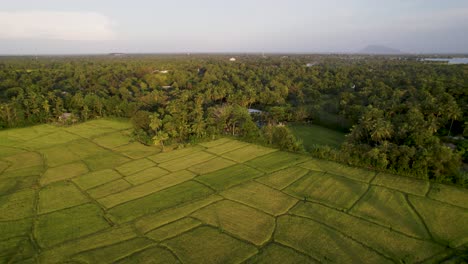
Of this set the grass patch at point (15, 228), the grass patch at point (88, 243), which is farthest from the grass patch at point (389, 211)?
the grass patch at point (15, 228)

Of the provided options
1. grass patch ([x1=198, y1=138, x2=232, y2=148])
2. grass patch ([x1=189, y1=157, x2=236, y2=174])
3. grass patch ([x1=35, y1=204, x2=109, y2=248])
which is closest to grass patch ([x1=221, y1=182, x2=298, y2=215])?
grass patch ([x1=189, y1=157, x2=236, y2=174])

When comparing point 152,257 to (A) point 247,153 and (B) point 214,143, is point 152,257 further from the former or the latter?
(B) point 214,143

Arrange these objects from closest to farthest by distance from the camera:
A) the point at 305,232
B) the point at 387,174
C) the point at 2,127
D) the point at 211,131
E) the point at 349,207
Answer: the point at 305,232
the point at 349,207
the point at 387,174
the point at 211,131
the point at 2,127

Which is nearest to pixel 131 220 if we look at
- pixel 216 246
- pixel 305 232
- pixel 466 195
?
Result: pixel 216 246

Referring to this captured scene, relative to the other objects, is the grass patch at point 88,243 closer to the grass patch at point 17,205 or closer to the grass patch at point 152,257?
the grass patch at point 152,257

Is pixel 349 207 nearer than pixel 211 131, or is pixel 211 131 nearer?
pixel 349 207

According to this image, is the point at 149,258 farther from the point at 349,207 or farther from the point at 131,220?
the point at 349,207
